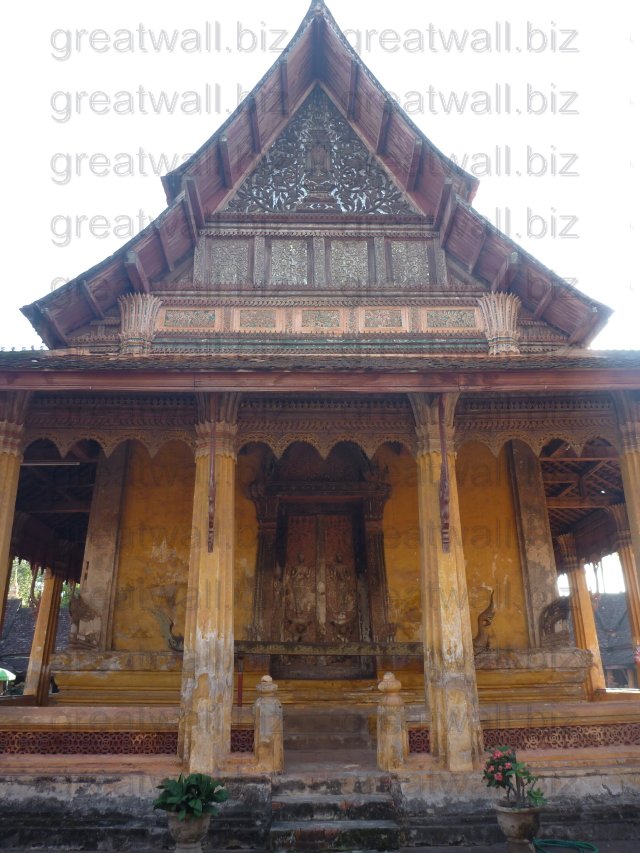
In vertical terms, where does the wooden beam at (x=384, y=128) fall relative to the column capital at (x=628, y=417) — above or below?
above

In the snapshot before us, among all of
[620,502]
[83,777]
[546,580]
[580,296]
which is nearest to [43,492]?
[83,777]

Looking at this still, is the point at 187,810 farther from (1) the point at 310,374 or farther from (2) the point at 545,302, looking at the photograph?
(2) the point at 545,302

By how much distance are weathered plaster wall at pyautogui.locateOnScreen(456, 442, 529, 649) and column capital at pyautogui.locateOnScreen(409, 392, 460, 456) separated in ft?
7.88

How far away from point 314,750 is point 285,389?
486 cm

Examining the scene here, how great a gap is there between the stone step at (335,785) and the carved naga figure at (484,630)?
3.12 meters

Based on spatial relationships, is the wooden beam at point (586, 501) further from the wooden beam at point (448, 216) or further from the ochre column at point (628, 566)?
Answer: the wooden beam at point (448, 216)

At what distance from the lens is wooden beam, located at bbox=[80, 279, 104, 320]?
10.1 metres

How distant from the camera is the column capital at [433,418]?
27.4 feet

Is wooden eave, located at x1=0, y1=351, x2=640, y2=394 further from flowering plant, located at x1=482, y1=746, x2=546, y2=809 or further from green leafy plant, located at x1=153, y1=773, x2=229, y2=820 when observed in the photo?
green leafy plant, located at x1=153, y1=773, x2=229, y2=820

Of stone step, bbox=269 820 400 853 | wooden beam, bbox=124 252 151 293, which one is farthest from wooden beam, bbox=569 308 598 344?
stone step, bbox=269 820 400 853

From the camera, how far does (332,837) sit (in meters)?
6.35

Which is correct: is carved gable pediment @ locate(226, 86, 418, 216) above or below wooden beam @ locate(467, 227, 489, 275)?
above

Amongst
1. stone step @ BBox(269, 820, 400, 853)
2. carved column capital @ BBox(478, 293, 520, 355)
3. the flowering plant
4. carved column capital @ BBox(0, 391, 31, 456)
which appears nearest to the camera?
the flowering plant

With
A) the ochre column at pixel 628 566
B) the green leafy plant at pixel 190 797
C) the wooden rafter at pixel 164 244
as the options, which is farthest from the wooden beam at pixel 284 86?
the green leafy plant at pixel 190 797
